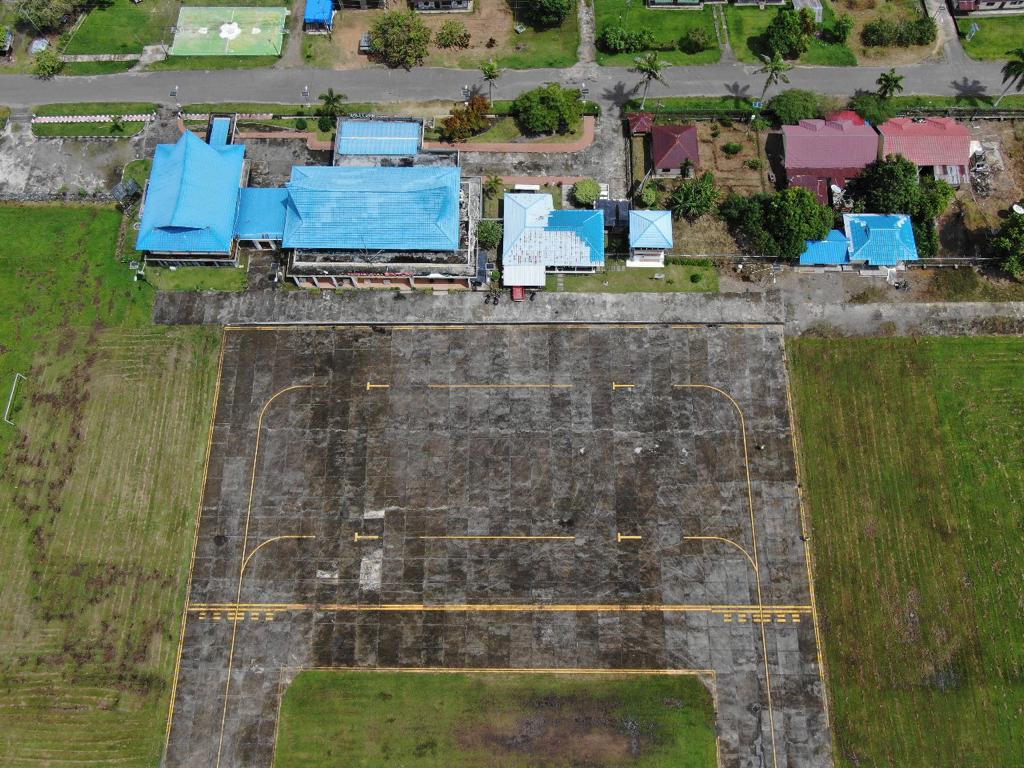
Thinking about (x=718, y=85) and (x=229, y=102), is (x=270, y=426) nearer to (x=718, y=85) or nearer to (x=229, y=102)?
(x=229, y=102)

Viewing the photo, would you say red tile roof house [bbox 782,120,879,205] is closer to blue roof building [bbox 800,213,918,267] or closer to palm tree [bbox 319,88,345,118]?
blue roof building [bbox 800,213,918,267]

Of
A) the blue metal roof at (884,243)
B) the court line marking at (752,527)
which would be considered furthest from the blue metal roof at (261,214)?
the blue metal roof at (884,243)

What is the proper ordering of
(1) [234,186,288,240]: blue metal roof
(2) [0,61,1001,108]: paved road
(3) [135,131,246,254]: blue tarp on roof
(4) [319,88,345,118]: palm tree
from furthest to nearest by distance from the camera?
(2) [0,61,1001,108]: paved road < (4) [319,88,345,118]: palm tree < (1) [234,186,288,240]: blue metal roof < (3) [135,131,246,254]: blue tarp on roof

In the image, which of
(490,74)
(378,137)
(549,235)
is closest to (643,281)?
(549,235)

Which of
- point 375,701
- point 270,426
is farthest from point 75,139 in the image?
point 375,701

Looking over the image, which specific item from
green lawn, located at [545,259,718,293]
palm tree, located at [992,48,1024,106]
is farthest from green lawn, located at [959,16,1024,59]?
green lawn, located at [545,259,718,293]
